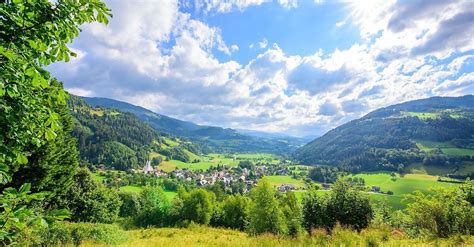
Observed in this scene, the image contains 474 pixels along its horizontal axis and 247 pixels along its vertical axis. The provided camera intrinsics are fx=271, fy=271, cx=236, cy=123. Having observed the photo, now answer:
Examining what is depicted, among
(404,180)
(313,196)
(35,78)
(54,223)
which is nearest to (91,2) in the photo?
(35,78)

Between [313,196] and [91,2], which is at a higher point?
[91,2]

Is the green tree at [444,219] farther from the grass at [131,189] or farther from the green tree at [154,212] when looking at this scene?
Result: the grass at [131,189]

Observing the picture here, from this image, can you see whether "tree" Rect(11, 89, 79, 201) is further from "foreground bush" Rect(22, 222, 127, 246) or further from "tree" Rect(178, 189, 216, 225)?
"tree" Rect(178, 189, 216, 225)

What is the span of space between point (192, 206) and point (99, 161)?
387 feet

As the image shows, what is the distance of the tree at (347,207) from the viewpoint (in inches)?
807

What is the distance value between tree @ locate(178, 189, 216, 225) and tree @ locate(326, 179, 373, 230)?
144ft

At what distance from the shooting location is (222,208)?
68.4m

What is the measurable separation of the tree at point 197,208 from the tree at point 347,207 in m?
44.0

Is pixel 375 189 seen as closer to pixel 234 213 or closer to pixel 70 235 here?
pixel 234 213

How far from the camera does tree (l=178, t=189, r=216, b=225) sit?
203 ft

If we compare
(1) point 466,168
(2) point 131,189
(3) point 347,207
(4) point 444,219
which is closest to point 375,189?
(1) point 466,168

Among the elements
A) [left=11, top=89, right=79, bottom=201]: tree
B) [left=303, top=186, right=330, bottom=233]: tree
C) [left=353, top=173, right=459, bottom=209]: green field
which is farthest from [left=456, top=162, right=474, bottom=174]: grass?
[left=11, top=89, right=79, bottom=201]: tree

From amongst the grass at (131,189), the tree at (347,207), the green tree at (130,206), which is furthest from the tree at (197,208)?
the grass at (131,189)

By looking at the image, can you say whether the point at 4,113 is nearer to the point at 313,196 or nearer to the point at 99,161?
the point at 313,196
